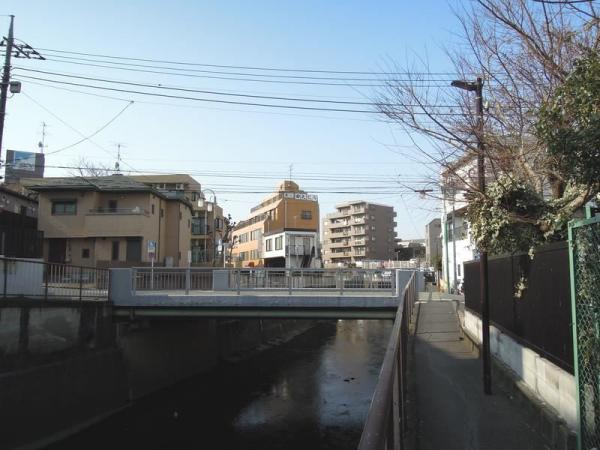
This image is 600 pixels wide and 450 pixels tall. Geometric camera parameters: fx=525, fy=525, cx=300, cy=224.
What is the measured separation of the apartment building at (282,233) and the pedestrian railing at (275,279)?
22081mm

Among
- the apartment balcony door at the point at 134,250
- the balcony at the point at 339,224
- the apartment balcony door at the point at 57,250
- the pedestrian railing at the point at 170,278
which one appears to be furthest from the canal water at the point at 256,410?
the balcony at the point at 339,224

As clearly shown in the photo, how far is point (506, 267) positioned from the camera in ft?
29.9

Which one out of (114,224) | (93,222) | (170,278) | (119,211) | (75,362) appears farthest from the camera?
(119,211)

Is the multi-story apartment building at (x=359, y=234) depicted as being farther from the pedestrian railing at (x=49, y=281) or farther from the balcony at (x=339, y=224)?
the pedestrian railing at (x=49, y=281)

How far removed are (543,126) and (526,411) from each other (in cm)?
373

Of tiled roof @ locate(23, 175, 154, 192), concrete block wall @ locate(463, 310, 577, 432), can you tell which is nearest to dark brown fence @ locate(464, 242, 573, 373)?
concrete block wall @ locate(463, 310, 577, 432)

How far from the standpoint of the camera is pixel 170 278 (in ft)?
70.4

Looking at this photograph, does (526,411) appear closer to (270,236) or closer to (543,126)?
(543,126)

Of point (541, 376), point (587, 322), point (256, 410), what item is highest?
point (587, 322)

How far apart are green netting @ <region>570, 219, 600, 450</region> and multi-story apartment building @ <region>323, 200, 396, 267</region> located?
105976 millimetres

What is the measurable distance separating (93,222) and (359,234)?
81.6 m

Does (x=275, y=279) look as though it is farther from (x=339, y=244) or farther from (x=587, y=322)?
(x=339, y=244)

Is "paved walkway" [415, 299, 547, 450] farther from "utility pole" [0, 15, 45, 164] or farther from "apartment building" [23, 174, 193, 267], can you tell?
"apartment building" [23, 174, 193, 267]

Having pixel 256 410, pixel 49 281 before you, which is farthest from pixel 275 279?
pixel 49 281
